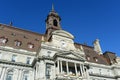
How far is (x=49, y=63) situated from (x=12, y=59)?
27.2 feet

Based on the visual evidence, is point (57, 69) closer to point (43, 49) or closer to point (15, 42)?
point (43, 49)

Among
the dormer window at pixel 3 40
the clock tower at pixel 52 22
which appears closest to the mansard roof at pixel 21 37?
the dormer window at pixel 3 40

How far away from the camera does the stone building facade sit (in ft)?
100

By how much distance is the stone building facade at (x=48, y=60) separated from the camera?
100ft

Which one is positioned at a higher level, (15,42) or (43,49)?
(15,42)

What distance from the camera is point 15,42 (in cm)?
3628

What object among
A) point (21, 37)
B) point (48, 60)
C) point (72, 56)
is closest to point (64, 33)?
point (72, 56)

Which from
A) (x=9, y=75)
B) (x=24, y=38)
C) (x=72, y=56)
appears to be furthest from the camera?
(x=24, y=38)

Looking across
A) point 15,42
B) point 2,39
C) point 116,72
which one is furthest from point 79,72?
point 2,39

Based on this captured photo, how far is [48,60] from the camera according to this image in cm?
3139

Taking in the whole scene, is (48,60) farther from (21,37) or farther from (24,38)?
(21,37)

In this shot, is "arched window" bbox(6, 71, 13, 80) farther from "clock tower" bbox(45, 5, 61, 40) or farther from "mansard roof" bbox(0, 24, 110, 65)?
"clock tower" bbox(45, 5, 61, 40)

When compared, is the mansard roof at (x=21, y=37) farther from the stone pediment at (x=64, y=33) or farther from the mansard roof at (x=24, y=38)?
the stone pediment at (x=64, y=33)

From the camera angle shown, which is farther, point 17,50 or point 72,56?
point 17,50
